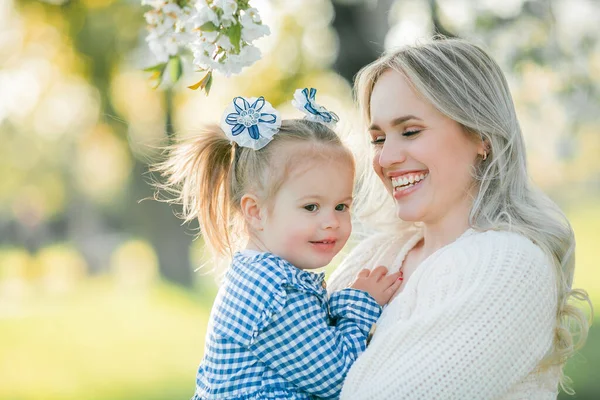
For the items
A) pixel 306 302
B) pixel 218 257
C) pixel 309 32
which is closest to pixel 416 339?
pixel 306 302

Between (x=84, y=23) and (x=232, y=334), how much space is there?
1175cm

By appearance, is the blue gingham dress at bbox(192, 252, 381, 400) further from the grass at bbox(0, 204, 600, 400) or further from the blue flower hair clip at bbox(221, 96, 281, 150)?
the grass at bbox(0, 204, 600, 400)

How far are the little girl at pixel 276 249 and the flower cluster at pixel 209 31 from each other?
1.59 ft

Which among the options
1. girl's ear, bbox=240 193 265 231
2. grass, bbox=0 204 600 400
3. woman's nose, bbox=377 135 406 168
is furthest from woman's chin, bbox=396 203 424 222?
grass, bbox=0 204 600 400

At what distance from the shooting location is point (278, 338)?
8.33ft

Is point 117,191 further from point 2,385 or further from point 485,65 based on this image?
point 485,65

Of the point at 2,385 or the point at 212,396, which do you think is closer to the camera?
the point at 212,396

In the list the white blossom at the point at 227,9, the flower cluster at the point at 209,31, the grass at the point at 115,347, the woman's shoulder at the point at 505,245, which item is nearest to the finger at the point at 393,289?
the woman's shoulder at the point at 505,245

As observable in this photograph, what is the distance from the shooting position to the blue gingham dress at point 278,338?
2.52 m

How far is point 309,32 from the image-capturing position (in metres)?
12.5

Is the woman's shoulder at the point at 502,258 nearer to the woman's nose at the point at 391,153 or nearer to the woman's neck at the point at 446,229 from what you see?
the woman's neck at the point at 446,229

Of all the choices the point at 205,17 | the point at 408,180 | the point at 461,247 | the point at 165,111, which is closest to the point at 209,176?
the point at 408,180

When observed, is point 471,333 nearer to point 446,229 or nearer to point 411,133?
point 446,229

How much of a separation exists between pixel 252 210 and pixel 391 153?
1.74 feet
